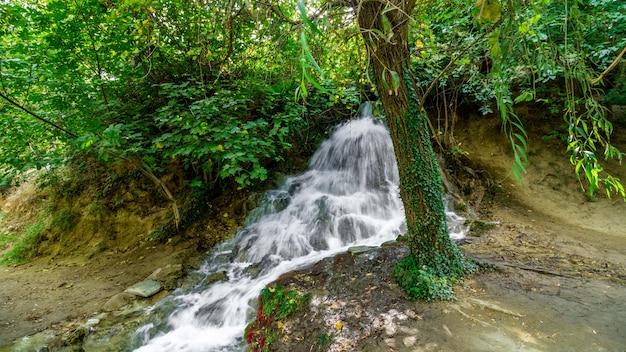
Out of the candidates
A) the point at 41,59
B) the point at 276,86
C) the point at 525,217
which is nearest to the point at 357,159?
the point at 276,86

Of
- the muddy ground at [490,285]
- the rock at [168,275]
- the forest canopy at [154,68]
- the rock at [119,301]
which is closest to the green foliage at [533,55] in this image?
the forest canopy at [154,68]

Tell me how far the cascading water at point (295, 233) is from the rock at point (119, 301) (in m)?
0.54

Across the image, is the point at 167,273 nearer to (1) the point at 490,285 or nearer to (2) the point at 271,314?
(2) the point at 271,314

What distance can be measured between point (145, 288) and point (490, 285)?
16.5 ft

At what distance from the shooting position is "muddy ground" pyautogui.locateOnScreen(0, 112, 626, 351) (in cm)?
270

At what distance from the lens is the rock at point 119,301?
4484mm

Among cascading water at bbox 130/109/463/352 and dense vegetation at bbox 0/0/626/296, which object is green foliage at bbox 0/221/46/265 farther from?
cascading water at bbox 130/109/463/352

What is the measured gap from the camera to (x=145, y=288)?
15.8 feet

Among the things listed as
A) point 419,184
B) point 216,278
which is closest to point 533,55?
point 419,184

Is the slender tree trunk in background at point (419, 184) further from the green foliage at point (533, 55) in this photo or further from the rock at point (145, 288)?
the rock at point (145, 288)

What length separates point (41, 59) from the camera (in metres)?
4.41

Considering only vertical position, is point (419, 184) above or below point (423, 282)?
above

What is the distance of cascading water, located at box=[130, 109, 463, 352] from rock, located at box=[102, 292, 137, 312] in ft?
1.78

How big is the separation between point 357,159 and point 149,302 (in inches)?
229
